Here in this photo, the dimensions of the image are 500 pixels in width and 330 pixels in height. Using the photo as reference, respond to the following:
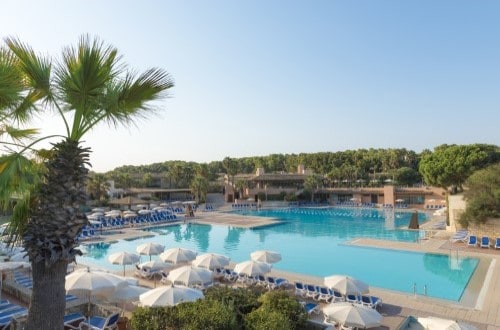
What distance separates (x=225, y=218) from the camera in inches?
1497

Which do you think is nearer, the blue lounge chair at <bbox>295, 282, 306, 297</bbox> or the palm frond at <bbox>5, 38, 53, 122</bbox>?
the palm frond at <bbox>5, 38, 53, 122</bbox>

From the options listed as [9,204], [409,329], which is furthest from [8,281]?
[409,329]

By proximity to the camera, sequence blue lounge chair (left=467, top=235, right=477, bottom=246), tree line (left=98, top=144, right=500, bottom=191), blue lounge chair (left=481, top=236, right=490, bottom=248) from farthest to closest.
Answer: tree line (left=98, top=144, right=500, bottom=191) < blue lounge chair (left=467, top=235, right=477, bottom=246) < blue lounge chair (left=481, top=236, right=490, bottom=248)

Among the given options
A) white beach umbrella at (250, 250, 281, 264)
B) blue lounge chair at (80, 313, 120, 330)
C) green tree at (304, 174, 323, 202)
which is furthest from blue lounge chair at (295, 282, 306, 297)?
green tree at (304, 174, 323, 202)

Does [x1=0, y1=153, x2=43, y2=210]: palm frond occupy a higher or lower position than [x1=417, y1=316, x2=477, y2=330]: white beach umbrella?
higher

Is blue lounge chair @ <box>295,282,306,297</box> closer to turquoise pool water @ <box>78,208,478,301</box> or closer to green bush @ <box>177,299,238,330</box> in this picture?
turquoise pool water @ <box>78,208,478,301</box>

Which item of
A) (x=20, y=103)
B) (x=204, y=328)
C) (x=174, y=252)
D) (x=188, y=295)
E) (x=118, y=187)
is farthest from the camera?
(x=118, y=187)

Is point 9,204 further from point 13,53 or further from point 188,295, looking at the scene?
point 188,295

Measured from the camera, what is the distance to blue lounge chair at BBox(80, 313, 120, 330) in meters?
9.47

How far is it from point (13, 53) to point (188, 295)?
660 cm

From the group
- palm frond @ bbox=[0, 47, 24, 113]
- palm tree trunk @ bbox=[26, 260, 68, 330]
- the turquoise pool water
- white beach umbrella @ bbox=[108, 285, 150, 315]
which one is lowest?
the turquoise pool water

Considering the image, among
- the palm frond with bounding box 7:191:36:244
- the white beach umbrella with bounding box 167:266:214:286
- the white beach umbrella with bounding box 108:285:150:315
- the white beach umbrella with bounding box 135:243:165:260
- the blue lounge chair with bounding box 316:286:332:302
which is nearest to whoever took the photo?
the palm frond with bounding box 7:191:36:244

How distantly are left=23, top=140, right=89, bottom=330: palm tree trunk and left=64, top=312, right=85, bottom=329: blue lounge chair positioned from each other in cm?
480

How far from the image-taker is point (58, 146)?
5539 millimetres
